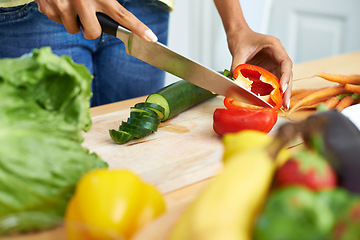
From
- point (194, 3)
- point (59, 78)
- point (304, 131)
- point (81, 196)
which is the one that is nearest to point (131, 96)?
point (59, 78)

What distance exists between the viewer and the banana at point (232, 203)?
1.73 feet

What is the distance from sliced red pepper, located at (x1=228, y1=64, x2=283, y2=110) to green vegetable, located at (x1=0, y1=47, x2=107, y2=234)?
743mm

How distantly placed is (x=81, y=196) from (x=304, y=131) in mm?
395

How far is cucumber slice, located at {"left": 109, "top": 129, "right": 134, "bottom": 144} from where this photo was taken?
129 cm

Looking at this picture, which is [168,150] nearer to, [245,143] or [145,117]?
[145,117]

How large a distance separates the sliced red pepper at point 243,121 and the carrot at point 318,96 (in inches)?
11.6

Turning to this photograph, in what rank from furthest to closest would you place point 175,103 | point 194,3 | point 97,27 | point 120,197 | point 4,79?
point 194,3 → point 175,103 → point 97,27 → point 4,79 → point 120,197

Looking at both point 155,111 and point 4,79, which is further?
point 155,111

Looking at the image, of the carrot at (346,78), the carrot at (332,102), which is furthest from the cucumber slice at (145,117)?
→ the carrot at (346,78)

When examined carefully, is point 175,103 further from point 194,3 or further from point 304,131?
point 194,3

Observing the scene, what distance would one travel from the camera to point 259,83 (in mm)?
1659

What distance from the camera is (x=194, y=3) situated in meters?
4.42

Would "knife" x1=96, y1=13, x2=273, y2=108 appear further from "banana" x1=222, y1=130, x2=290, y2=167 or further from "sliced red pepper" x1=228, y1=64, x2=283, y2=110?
"banana" x1=222, y1=130, x2=290, y2=167

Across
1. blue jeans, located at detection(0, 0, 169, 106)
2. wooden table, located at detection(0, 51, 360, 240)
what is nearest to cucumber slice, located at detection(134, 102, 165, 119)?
wooden table, located at detection(0, 51, 360, 240)
